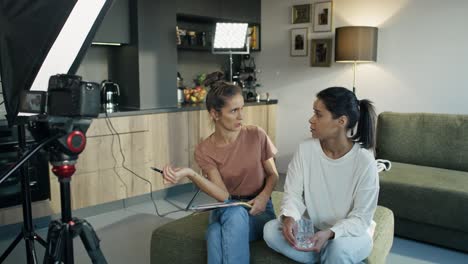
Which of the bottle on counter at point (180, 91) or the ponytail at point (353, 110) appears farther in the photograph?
the bottle on counter at point (180, 91)

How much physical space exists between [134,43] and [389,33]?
7.41 feet

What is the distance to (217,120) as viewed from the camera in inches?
77.9

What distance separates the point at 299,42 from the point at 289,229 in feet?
10.5

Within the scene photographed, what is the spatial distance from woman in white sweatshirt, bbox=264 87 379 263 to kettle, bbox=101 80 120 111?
2295mm

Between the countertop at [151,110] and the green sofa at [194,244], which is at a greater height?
the countertop at [151,110]

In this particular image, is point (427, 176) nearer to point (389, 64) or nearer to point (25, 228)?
point (389, 64)

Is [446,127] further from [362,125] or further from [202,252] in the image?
[202,252]

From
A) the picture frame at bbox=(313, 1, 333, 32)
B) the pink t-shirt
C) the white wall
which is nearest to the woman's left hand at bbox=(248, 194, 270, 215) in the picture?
the pink t-shirt

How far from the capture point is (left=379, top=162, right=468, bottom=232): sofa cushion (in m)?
2.55

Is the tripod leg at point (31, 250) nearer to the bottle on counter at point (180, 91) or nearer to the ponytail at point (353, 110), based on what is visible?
the ponytail at point (353, 110)

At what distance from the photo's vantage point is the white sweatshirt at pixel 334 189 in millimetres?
1647

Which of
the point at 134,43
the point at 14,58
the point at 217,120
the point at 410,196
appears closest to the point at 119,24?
the point at 134,43

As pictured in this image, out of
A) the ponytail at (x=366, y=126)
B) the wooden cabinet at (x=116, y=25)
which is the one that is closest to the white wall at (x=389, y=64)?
the wooden cabinet at (x=116, y=25)

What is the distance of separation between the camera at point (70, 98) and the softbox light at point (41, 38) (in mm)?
236
